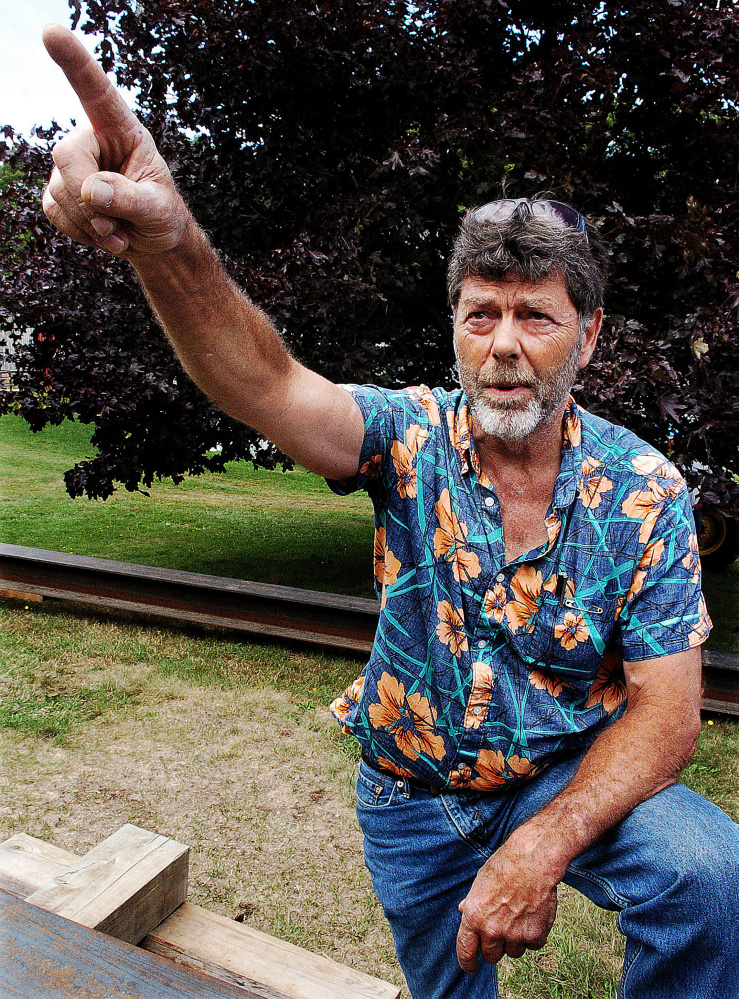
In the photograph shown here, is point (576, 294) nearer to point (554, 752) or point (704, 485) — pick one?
point (554, 752)

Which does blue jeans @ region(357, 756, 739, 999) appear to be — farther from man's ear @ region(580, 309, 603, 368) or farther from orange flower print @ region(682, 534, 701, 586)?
man's ear @ region(580, 309, 603, 368)

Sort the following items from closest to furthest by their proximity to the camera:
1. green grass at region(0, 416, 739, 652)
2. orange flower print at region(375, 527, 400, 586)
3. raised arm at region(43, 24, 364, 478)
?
raised arm at region(43, 24, 364, 478)
orange flower print at region(375, 527, 400, 586)
green grass at region(0, 416, 739, 652)

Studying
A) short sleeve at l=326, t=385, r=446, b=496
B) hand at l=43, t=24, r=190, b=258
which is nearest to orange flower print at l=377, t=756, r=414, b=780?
short sleeve at l=326, t=385, r=446, b=496

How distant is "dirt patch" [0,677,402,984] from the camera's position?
254 centimetres

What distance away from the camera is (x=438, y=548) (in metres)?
1.77

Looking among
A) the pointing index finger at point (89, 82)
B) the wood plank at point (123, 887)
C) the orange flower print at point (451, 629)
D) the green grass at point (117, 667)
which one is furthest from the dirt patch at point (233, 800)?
the pointing index finger at point (89, 82)

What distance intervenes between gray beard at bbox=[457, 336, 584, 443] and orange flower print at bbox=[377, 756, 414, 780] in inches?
32.8

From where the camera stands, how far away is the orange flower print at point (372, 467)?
178cm

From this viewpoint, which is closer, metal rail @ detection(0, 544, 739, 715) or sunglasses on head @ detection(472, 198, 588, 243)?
sunglasses on head @ detection(472, 198, 588, 243)

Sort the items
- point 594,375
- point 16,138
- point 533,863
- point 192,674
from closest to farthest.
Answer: point 533,863 → point 594,375 → point 192,674 → point 16,138

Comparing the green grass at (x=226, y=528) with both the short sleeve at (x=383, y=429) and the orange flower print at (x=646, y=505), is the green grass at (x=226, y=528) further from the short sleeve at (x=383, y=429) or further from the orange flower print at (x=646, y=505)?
the short sleeve at (x=383, y=429)

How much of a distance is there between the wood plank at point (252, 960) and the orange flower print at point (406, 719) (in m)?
0.52

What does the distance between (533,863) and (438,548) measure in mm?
693

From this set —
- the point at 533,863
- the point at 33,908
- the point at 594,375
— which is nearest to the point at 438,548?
the point at 533,863
